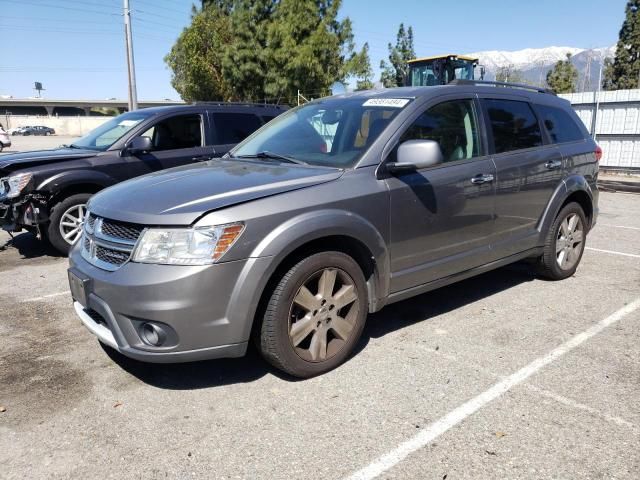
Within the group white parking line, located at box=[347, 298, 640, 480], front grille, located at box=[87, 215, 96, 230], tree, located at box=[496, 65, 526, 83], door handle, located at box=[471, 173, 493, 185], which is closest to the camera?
white parking line, located at box=[347, 298, 640, 480]

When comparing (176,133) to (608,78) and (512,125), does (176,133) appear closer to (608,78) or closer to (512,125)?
(512,125)

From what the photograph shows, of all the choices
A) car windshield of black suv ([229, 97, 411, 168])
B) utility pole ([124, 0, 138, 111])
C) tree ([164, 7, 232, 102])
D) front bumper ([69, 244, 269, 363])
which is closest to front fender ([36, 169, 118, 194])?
car windshield of black suv ([229, 97, 411, 168])

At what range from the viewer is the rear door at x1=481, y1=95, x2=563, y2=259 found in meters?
4.47


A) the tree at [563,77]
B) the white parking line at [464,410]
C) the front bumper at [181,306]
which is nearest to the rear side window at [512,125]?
the white parking line at [464,410]

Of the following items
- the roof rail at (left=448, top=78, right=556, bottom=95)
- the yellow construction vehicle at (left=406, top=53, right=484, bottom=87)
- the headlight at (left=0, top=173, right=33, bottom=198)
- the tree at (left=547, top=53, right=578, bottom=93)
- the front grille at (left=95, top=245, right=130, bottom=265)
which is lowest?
the front grille at (left=95, top=245, right=130, bottom=265)

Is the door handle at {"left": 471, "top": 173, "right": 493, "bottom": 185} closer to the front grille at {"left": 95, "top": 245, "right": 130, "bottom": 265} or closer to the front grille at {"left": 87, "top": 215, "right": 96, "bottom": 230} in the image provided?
the front grille at {"left": 95, "top": 245, "right": 130, "bottom": 265}

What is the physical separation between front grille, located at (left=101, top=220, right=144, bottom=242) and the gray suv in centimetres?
1

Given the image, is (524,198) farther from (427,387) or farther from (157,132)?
(157,132)

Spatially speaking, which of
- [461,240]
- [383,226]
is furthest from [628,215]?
[383,226]

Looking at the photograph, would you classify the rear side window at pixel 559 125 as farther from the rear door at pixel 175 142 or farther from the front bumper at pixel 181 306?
the rear door at pixel 175 142

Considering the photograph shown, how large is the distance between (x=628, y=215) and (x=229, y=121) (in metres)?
7.20

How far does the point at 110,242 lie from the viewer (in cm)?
319

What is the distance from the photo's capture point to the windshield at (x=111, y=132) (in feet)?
22.9

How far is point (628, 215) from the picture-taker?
9.66 meters
